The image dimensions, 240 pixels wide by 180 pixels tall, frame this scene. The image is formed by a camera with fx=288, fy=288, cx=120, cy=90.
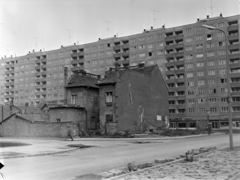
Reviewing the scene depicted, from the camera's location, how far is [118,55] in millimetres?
104000

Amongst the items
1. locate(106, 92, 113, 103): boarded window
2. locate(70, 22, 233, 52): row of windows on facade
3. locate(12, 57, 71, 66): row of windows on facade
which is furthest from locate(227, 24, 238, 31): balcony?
locate(12, 57, 71, 66): row of windows on facade

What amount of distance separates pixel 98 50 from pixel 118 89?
66.1 m

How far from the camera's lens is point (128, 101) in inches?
1807

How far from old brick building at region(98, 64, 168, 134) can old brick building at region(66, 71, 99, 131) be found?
3469mm

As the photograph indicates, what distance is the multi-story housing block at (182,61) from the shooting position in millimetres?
84062

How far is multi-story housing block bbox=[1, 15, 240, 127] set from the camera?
276ft

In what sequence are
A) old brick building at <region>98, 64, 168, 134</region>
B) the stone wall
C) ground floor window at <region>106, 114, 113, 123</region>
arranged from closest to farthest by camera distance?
the stone wall, old brick building at <region>98, 64, 168, 134</region>, ground floor window at <region>106, 114, 113, 123</region>

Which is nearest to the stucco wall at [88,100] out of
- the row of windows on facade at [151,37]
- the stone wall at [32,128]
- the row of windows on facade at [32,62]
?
the stone wall at [32,128]

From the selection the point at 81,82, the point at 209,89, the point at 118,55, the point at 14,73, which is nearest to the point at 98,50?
the point at 118,55

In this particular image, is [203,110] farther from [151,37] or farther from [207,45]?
[151,37]

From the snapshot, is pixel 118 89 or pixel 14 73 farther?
pixel 14 73

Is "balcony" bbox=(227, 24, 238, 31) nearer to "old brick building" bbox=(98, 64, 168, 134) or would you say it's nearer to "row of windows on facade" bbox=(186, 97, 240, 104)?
"row of windows on facade" bbox=(186, 97, 240, 104)

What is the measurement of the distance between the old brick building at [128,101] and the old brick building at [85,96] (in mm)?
3469

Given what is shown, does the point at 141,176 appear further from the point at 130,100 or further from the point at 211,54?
the point at 211,54
